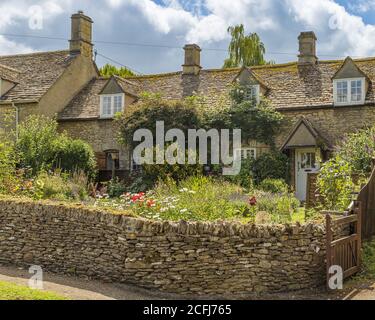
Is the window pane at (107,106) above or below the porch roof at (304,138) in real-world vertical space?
above

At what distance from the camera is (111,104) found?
88.1 ft

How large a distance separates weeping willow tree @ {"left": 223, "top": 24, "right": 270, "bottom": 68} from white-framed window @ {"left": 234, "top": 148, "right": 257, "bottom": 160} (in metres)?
18.8

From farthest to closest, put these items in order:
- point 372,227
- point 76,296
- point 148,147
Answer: point 148,147 < point 372,227 < point 76,296

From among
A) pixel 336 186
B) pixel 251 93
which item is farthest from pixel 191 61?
pixel 336 186

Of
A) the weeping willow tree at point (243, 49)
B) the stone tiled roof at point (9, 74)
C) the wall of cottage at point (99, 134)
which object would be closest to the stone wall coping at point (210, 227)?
the wall of cottage at point (99, 134)

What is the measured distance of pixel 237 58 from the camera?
139 feet

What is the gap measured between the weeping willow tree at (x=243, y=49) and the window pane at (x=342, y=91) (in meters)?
18.8

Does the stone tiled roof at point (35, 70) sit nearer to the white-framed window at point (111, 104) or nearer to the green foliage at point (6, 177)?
the white-framed window at point (111, 104)

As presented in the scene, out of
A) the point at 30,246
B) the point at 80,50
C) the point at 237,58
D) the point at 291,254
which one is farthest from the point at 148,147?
the point at 237,58

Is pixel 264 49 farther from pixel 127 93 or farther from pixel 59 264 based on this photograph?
pixel 59 264

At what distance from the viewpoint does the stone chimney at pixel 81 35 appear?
29.3m

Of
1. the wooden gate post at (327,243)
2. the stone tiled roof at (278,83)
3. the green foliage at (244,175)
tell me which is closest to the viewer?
the wooden gate post at (327,243)

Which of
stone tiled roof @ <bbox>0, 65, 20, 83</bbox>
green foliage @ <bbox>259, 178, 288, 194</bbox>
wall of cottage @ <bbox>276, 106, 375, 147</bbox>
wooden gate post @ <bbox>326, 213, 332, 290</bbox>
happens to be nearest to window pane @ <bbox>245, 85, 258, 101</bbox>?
wall of cottage @ <bbox>276, 106, 375, 147</bbox>

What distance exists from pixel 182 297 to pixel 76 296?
1890mm
